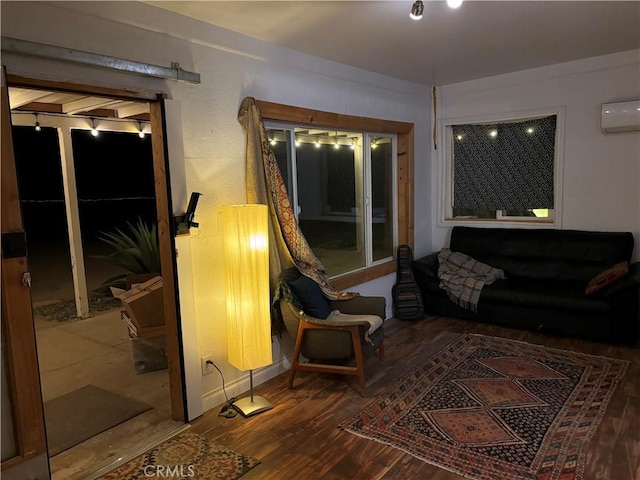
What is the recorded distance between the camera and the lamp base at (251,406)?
2936mm

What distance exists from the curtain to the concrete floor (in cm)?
103

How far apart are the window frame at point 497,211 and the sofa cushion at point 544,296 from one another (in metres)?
0.77

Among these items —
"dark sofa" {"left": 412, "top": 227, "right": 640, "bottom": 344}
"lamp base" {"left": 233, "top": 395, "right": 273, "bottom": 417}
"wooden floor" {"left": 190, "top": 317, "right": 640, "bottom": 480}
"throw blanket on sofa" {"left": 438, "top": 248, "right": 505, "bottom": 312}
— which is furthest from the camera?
"throw blanket on sofa" {"left": 438, "top": 248, "right": 505, "bottom": 312}

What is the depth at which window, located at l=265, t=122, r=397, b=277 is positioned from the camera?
3.85m

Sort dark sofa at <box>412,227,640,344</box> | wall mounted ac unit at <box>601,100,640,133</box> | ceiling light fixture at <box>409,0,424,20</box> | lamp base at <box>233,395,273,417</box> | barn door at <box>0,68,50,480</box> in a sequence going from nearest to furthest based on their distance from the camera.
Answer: barn door at <box>0,68,50,480</box>, ceiling light fixture at <box>409,0,424,20</box>, lamp base at <box>233,395,273,417</box>, dark sofa at <box>412,227,640,344</box>, wall mounted ac unit at <box>601,100,640,133</box>

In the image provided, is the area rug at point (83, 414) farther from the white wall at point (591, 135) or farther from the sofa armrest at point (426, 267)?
the white wall at point (591, 135)

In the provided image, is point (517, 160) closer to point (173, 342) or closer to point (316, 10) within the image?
point (316, 10)

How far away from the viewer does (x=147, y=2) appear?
2.54 m

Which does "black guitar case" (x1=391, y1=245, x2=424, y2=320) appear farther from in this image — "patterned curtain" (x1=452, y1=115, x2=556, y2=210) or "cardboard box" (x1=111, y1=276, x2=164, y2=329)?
"cardboard box" (x1=111, y1=276, x2=164, y2=329)

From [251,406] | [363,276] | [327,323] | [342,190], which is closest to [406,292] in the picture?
[363,276]

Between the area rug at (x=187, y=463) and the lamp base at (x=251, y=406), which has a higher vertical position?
the lamp base at (x=251, y=406)

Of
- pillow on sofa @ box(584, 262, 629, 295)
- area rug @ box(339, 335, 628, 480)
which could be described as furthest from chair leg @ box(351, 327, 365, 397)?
pillow on sofa @ box(584, 262, 629, 295)

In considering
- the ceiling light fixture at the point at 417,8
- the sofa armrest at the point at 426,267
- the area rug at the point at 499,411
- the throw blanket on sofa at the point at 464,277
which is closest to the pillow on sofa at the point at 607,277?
the area rug at the point at 499,411

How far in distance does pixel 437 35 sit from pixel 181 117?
192cm
